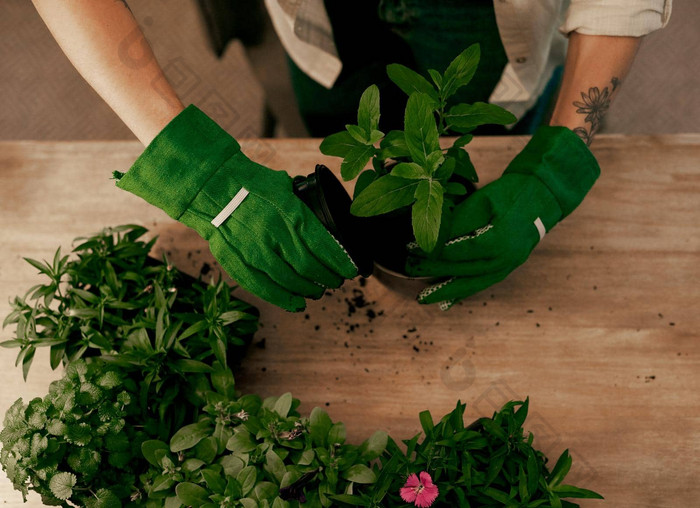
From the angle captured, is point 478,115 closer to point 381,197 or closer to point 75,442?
point 381,197

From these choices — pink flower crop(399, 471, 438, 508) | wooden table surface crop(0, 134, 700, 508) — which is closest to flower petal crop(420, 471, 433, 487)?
pink flower crop(399, 471, 438, 508)

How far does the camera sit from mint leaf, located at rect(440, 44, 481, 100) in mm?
579

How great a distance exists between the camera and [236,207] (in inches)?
27.3

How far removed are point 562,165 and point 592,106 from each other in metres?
0.15

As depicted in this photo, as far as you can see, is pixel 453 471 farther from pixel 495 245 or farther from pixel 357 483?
pixel 495 245

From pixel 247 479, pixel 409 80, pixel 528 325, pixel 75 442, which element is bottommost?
pixel 528 325

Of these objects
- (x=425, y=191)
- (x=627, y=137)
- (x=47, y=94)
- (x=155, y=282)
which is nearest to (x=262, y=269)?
(x=155, y=282)

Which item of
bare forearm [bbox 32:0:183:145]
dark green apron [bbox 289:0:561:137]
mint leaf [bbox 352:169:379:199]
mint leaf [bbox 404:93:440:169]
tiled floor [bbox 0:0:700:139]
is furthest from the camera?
tiled floor [bbox 0:0:700:139]

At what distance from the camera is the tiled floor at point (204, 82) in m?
1.76

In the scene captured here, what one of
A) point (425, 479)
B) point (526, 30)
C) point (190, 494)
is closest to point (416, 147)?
point (425, 479)

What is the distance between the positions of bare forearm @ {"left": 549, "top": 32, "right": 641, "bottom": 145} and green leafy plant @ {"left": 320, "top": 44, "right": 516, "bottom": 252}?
0.31m

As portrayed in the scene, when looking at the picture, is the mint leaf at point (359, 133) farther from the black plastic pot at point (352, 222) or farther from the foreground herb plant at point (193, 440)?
the foreground herb plant at point (193, 440)

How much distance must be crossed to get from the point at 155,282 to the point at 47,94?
1578 millimetres

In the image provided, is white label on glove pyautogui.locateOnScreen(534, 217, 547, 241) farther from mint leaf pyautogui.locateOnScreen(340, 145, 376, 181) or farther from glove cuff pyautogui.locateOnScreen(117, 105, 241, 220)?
glove cuff pyautogui.locateOnScreen(117, 105, 241, 220)
